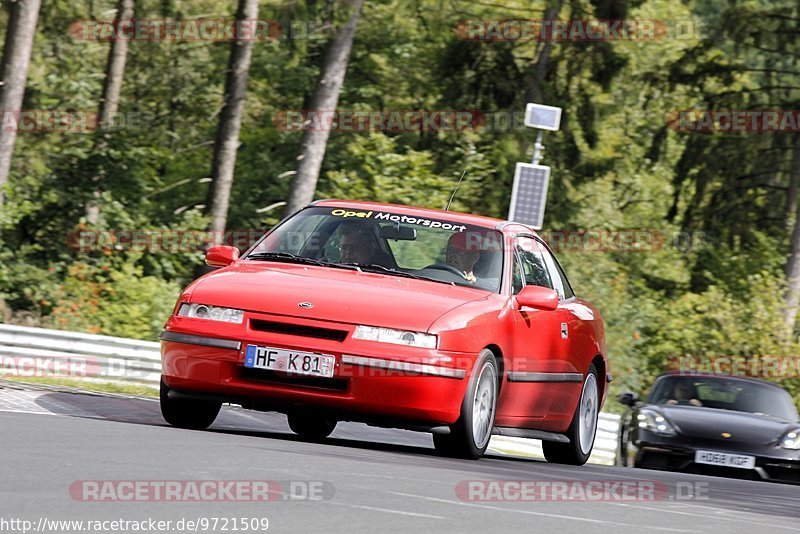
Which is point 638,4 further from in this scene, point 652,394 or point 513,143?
point 652,394

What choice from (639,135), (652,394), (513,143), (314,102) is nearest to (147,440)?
Result: (652,394)

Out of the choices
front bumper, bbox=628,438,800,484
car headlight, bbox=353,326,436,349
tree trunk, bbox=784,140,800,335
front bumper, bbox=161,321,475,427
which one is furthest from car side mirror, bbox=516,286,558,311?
tree trunk, bbox=784,140,800,335

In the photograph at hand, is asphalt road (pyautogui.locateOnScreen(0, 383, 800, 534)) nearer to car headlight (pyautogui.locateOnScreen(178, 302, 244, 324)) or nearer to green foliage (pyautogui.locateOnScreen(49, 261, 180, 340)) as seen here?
car headlight (pyautogui.locateOnScreen(178, 302, 244, 324))

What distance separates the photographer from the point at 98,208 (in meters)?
31.8

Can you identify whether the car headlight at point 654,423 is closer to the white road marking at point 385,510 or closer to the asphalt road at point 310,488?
the asphalt road at point 310,488

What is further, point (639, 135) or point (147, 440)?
point (639, 135)

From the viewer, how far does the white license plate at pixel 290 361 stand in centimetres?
970

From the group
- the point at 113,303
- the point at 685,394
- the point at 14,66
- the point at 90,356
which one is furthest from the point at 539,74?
the point at 685,394

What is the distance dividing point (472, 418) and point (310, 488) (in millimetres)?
2847

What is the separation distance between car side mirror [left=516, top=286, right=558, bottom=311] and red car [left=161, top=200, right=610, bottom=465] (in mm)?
10

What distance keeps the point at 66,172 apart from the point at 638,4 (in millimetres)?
13871

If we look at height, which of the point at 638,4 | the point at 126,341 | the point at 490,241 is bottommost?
the point at 126,341

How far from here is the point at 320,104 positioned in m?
25.7

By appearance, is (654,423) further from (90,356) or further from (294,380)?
(90,356)
